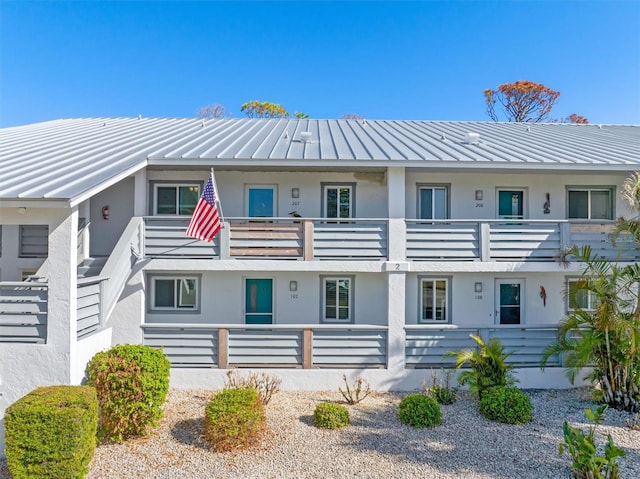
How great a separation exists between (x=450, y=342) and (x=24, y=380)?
385 inches

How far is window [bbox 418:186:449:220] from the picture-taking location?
12.0 metres

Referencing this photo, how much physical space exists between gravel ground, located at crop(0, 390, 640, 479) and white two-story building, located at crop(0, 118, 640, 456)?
65.1 inches

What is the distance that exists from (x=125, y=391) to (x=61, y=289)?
2350 mm

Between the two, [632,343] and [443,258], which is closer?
[632,343]

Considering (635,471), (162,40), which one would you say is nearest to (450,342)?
(635,471)

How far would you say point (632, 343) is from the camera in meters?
8.09

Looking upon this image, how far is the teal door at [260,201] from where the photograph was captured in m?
11.8

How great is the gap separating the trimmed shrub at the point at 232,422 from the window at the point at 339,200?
652cm

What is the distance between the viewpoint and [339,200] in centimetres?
1196

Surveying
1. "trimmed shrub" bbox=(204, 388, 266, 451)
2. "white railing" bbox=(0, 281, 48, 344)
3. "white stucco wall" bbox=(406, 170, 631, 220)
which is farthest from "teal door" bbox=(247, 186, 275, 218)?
"trimmed shrub" bbox=(204, 388, 266, 451)

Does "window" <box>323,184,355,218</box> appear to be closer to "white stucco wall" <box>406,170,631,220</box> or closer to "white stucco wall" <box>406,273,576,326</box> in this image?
"white stucco wall" <box>406,170,631,220</box>

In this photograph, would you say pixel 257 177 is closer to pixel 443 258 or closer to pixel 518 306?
pixel 443 258

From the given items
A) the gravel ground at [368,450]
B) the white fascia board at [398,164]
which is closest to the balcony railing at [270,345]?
the gravel ground at [368,450]

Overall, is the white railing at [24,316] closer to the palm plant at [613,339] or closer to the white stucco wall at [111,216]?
the white stucco wall at [111,216]
